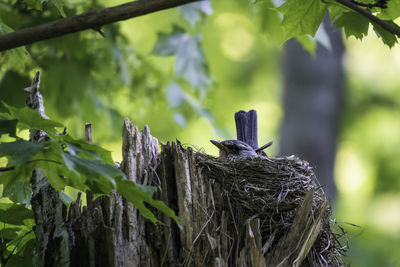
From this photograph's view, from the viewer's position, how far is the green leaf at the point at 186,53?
6223mm

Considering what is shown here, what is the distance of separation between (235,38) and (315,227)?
31.5 feet

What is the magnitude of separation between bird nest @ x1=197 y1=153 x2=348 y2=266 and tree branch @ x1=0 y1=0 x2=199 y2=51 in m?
1.55

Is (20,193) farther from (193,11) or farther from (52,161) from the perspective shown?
(193,11)

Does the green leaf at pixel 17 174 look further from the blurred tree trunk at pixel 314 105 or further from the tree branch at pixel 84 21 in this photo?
the blurred tree trunk at pixel 314 105

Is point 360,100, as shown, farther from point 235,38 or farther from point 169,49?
point 169,49

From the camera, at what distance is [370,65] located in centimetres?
1241

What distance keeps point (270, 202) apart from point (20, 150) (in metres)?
2.03

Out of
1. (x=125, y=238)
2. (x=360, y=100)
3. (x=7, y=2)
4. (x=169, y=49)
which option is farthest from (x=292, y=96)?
(x=125, y=238)

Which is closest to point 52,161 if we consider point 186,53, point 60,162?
point 60,162

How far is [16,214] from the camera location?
3207 millimetres

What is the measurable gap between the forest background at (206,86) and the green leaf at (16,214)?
1.03m

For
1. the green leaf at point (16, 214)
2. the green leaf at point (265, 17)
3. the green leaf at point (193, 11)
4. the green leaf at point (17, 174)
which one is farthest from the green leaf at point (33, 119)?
the green leaf at point (193, 11)

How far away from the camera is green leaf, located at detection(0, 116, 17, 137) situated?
7.39 feet

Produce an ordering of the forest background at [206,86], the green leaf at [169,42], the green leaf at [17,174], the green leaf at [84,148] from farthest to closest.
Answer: the green leaf at [169,42]
the forest background at [206,86]
the green leaf at [84,148]
the green leaf at [17,174]
